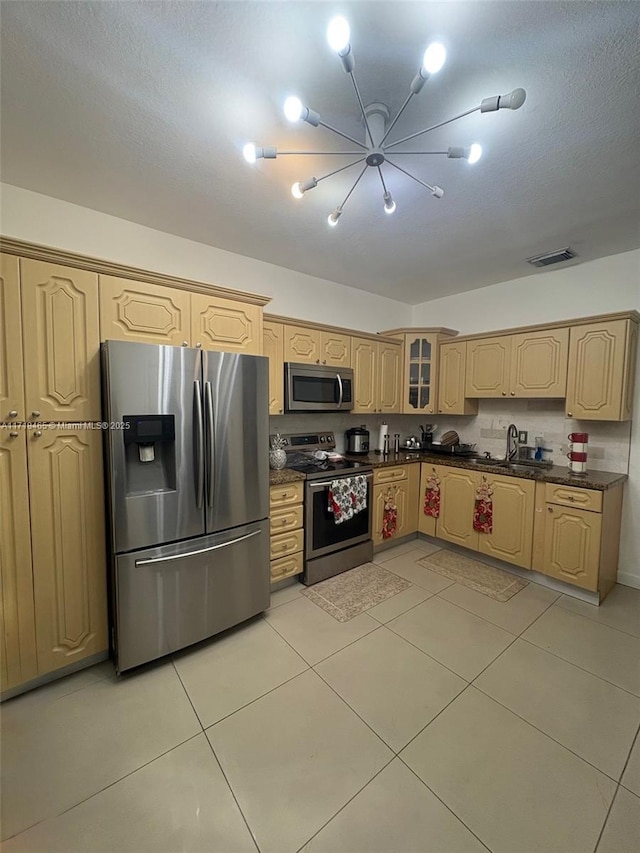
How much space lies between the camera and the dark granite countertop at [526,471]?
251 cm

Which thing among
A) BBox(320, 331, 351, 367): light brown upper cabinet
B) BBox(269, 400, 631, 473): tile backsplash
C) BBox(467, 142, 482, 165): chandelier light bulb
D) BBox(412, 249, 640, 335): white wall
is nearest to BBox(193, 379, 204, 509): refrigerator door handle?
BBox(269, 400, 631, 473): tile backsplash

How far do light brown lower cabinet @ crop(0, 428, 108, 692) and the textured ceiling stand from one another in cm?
146

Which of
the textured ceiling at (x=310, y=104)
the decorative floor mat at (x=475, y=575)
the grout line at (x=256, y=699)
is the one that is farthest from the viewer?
the decorative floor mat at (x=475, y=575)

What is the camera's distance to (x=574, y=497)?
254 cm

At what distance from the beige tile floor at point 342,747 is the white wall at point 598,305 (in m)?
1.01

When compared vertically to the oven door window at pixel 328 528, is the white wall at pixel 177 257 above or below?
above

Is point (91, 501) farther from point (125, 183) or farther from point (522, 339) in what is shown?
point (522, 339)

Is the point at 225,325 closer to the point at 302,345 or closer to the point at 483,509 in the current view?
the point at 302,345

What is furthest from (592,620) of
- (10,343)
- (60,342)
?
(10,343)

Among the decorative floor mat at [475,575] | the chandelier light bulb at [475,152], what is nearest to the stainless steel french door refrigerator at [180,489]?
the chandelier light bulb at [475,152]

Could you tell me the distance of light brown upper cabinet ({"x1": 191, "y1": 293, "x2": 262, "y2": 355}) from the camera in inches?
80.2

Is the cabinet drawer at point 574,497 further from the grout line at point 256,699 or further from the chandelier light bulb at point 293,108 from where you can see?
the chandelier light bulb at point 293,108

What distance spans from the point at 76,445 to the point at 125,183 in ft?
5.06

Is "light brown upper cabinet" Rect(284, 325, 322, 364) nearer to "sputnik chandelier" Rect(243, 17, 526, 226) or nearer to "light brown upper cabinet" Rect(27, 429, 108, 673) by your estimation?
"sputnik chandelier" Rect(243, 17, 526, 226)
